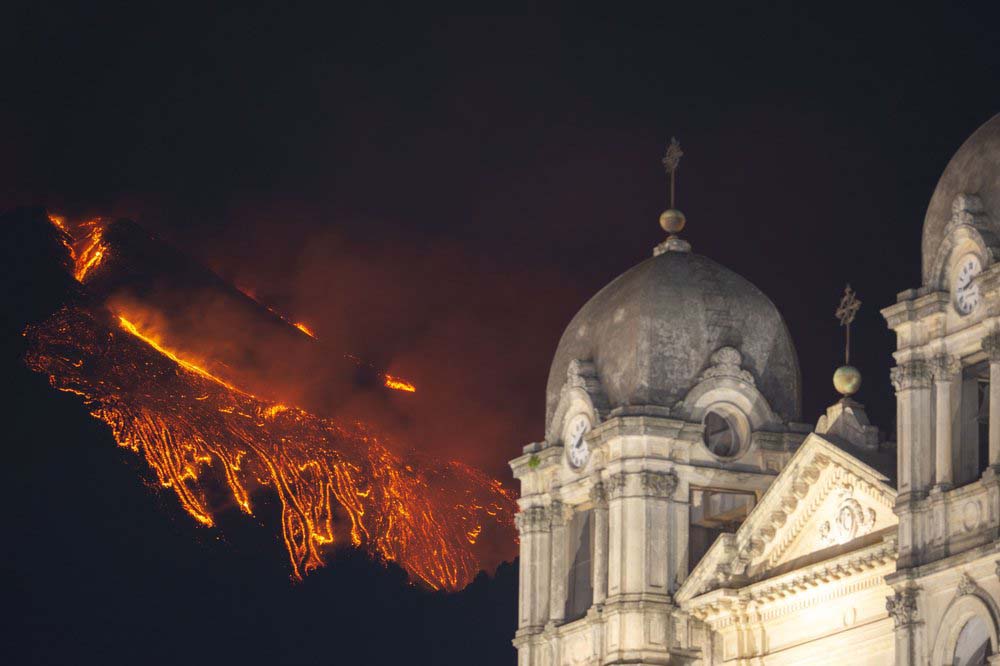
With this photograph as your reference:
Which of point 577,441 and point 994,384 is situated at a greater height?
point 577,441

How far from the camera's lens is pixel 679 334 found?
201ft

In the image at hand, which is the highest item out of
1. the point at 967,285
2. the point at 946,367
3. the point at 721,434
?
the point at 721,434

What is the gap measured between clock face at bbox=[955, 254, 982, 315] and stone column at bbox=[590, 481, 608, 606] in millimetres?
11728

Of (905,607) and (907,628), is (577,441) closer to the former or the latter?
(905,607)

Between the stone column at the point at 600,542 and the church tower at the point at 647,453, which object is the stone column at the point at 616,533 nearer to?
the church tower at the point at 647,453

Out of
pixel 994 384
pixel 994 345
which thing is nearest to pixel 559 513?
pixel 994 384

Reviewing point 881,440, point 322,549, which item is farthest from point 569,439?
point 322,549

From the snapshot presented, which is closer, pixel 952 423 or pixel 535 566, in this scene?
pixel 952 423

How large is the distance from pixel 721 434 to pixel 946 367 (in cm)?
1069

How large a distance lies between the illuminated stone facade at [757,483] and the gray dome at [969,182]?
4 cm

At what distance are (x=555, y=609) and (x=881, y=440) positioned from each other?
319 inches

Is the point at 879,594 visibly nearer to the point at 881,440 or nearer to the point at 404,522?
the point at 881,440

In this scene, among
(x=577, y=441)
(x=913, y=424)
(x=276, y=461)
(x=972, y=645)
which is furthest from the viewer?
(x=276, y=461)

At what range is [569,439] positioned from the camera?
6259 cm
